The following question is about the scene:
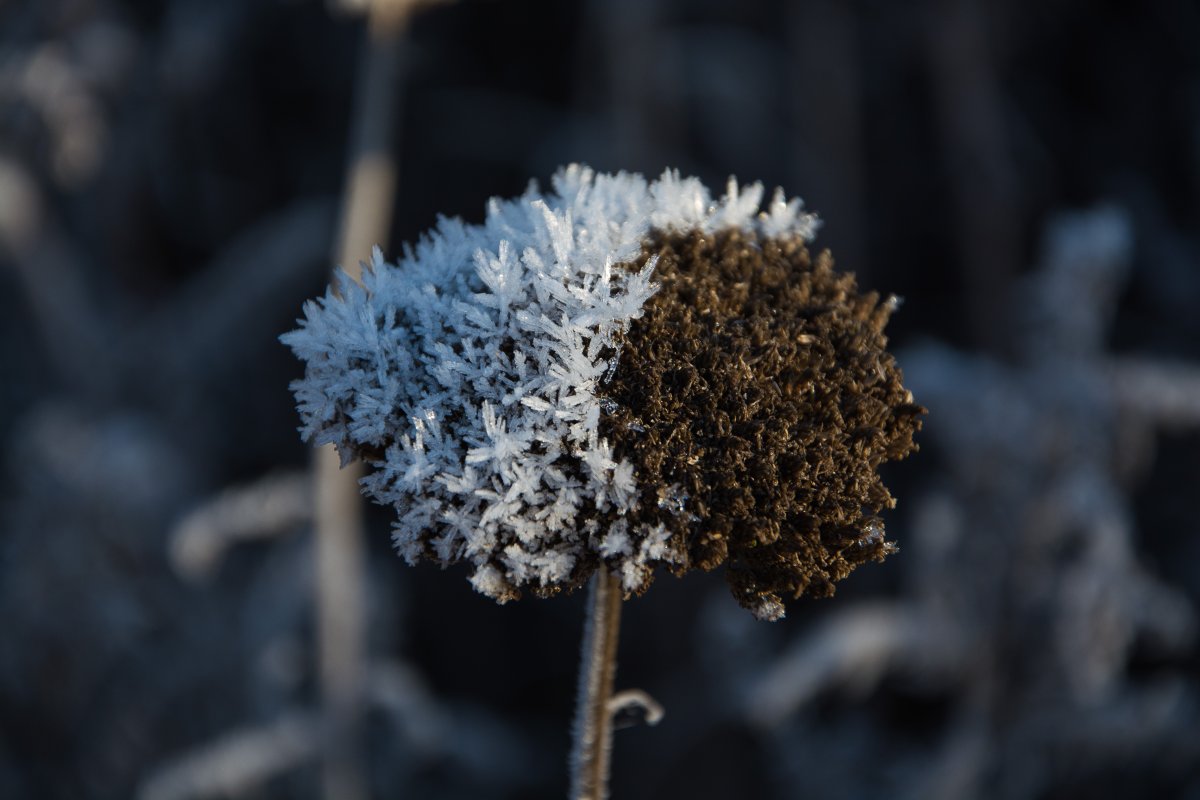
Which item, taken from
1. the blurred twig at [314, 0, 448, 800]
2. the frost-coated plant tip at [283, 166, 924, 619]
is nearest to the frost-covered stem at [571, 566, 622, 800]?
the frost-coated plant tip at [283, 166, 924, 619]

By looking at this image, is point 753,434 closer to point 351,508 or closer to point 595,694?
point 595,694

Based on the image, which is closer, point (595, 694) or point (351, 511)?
point (595, 694)

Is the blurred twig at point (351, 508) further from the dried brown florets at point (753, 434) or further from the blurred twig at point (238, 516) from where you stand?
the dried brown florets at point (753, 434)

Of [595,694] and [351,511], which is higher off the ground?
[351,511]

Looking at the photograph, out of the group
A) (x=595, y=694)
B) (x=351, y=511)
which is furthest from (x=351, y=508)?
(x=595, y=694)

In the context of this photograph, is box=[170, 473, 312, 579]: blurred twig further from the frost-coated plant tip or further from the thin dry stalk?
the frost-coated plant tip

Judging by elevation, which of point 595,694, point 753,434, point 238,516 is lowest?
point 595,694

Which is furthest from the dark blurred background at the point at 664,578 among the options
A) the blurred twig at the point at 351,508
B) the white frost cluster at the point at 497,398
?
the white frost cluster at the point at 497,398
